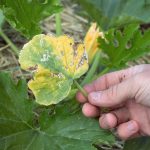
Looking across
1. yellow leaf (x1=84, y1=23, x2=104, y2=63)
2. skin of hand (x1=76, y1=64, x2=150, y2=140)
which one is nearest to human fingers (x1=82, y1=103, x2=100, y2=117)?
skin of hand (x1=76, y1=64, x2=150, y2=140)

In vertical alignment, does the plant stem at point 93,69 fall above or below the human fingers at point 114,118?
below

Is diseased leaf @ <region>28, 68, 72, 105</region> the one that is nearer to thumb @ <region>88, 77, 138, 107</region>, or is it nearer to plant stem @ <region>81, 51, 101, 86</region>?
thumb @ <region>88, 77, 138, 107</region>

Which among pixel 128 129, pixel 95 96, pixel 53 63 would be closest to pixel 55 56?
pixel 53 63

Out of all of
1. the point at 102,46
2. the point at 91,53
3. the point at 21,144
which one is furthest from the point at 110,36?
the point at 21,144

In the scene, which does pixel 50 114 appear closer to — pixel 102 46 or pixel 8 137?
pixel 8 137

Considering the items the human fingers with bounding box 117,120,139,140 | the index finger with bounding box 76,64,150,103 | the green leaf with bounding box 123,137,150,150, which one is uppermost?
the index finger with bounding box 76,64,150,103

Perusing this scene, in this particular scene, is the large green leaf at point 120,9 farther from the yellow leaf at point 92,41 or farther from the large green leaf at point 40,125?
the large green leaf at point 40,125

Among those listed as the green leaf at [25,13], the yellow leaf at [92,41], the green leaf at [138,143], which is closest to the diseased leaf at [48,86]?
the green leaf at [25,13]
